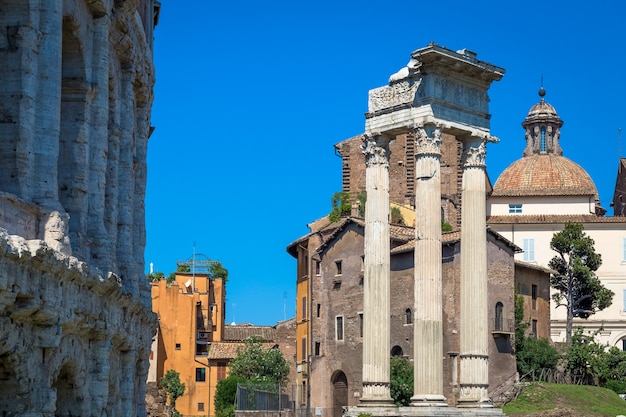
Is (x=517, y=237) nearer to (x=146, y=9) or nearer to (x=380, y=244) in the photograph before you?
(x=380, y=244)

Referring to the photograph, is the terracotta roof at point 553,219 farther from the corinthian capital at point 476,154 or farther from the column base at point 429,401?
the column base at point 429,401

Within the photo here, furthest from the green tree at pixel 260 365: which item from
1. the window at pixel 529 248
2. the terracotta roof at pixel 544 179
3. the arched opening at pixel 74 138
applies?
the arched opening at pixel 74 138

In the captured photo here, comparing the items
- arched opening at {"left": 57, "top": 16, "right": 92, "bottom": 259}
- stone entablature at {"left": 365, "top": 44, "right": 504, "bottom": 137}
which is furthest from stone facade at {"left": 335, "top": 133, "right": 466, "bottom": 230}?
arched opening at {"left": 57, "top": 16, "right": 92, "bottom": 259}

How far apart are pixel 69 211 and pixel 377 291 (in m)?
14.7

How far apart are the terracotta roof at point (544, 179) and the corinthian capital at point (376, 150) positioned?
3672cm

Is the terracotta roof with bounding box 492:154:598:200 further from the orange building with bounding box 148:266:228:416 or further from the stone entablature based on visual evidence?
the stone entablature

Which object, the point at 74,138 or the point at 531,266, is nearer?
the point at 74,138


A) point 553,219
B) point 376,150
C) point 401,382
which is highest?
point 553,219

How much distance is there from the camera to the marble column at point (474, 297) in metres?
29.1

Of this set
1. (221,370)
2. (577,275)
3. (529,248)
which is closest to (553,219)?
(529,248)

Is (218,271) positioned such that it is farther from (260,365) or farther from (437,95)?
(437,95)

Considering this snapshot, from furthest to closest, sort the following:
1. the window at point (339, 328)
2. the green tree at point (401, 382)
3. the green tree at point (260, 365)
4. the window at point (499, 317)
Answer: the green tree at point (260, 365)
the window at point (339, 328)
the window at point (499, 317)
the green tree at point (401, 382)

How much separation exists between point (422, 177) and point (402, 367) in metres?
17.6

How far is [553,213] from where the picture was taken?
216 ft
